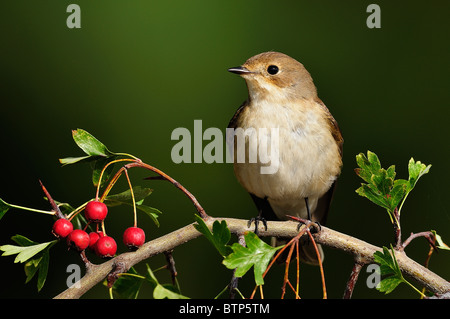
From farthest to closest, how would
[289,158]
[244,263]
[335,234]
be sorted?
[289,158] → [335,234] → [244,263]

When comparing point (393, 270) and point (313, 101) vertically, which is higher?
point (313, 101)

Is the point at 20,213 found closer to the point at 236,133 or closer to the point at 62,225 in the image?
the point at 236,133

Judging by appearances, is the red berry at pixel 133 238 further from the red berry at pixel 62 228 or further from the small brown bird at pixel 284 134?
the small brown bird at pixel 284 134

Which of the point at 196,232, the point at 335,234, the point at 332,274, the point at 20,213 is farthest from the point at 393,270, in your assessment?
the point at 20,213

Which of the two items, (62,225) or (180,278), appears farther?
(180,278)

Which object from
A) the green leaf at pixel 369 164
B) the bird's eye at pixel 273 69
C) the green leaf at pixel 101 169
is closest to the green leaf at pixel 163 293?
the green leaf at pixel 101 169

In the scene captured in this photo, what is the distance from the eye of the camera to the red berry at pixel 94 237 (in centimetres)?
219

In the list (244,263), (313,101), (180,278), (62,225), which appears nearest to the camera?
(244,263)

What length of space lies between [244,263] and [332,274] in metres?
2.52

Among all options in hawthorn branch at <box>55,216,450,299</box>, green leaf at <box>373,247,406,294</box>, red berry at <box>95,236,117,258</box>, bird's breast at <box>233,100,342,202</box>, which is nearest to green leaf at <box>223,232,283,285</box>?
hawthorn branch at <box>55,216,450,299</box>

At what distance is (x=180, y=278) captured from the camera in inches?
164

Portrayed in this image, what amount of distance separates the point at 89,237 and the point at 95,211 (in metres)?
0.13
